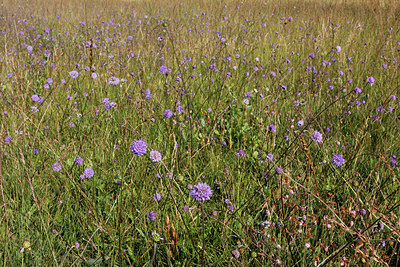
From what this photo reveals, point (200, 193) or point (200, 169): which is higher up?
point (200, 193)

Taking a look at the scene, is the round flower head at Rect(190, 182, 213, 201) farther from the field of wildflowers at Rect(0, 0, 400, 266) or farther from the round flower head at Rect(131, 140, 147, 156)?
the round flower head at Rect(131, 140, 147, 156)

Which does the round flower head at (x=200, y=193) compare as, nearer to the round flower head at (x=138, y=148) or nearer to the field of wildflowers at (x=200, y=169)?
the field of wildflowers at (x=200, y=169)

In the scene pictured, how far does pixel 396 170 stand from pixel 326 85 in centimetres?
126

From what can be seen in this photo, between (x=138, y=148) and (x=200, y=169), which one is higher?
(x=138, y=148)

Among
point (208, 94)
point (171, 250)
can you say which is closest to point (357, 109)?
point (208, 94)

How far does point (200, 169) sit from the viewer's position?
5.66ft

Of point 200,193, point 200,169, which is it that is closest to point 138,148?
point 200,193

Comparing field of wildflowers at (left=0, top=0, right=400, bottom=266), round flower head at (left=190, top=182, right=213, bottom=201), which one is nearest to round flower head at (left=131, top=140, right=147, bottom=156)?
field of wildflowers at (left=0, top=0, right=400, bottom=266)

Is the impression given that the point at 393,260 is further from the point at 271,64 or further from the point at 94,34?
the point at 94,34

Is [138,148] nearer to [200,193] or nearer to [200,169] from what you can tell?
[200,193]

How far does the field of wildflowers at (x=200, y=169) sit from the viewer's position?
119 cm

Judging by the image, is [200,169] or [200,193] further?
[200,169]

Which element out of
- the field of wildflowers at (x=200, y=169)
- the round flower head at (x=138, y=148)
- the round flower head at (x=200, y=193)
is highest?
the round flower head at (x=138, y=148)

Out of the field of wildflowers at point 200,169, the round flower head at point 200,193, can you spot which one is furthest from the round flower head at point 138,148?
the round flower head at point 200,193
